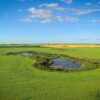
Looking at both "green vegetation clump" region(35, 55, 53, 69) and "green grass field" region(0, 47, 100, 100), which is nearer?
"green grass field" region(0, 47, 100, 100)

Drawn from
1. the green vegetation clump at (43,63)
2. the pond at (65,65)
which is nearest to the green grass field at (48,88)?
the green vegetation clump at (43,63)

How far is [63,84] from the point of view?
15.0 meters

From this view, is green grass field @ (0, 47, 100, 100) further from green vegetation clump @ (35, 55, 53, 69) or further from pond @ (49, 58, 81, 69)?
pond @ (49, 58, 81, 69)

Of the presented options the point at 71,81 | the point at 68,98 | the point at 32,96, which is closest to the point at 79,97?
the point at 68,98

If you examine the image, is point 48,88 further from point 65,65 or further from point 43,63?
point 43,63

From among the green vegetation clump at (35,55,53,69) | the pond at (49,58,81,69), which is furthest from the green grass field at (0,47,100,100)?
the pond at (49,58,81,69)

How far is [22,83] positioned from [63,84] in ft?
9.68

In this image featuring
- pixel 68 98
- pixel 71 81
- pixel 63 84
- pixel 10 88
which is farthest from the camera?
pixel 71 81

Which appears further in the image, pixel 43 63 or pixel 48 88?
pixel 43 63

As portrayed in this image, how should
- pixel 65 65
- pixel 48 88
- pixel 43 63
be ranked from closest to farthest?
pixel 48 88 → pixel 65 65 → pixel 43 63

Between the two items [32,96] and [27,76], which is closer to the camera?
[32,96]

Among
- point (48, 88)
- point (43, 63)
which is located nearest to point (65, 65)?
point (43, 63)

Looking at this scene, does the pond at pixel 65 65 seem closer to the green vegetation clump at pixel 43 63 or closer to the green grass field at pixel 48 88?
the green vegetation clump at pixel 43 63

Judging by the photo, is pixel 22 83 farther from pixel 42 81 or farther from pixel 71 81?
pixel 71 81
